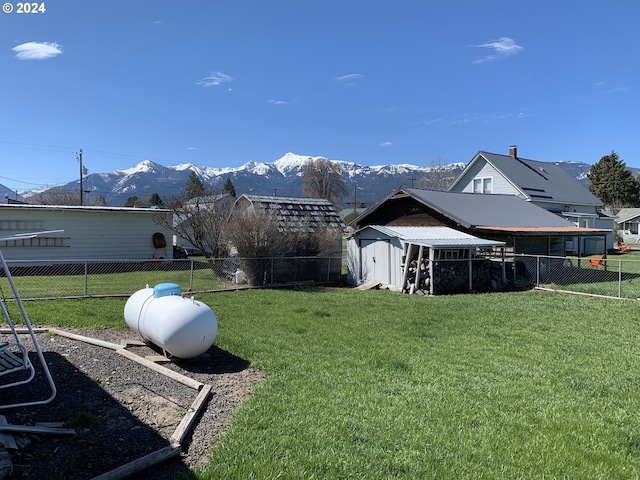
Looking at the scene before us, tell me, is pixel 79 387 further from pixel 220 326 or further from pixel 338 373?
pixel 220 326

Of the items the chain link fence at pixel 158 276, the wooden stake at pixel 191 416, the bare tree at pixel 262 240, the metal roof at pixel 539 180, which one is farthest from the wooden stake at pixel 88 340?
the metal roof at pixel 539 180

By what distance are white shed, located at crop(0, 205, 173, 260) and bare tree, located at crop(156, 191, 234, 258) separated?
9.72ft

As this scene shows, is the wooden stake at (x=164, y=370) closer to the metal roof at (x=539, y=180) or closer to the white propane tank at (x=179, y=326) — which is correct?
the white propane tank at (x=179, y=326)

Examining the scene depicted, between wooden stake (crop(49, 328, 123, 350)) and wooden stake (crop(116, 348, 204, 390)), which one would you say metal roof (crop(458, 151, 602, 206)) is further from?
wooden stake (crop(116, 348, 204, 390))

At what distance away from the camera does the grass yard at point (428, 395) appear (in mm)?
3836

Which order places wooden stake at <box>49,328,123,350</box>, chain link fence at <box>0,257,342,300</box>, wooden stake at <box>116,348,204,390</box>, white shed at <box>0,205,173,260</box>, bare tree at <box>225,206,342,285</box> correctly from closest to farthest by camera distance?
wooden stake at <box>116,348,204,390</box>
wooden stake at <box>49,328,123,350</box>
chain link fence at <box>0,257,342,300</box>
bare tree at <box>225,206,342,285</box>
white shed at <box>0,205,173,260</box>

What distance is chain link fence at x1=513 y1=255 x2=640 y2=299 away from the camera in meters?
15.7

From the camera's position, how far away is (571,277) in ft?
64.3

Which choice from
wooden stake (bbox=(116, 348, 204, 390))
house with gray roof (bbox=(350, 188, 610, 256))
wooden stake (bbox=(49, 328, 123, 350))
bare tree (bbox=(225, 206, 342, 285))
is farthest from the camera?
house with gray roof (bbox=(350, 188, 610, 256))

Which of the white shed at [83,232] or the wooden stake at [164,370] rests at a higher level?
Result: the white shed at [83,232]

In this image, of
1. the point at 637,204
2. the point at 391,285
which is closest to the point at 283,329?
the point at 391,285

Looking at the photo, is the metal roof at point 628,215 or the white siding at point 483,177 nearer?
the white siding at point 483,177

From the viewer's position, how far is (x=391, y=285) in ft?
56.2

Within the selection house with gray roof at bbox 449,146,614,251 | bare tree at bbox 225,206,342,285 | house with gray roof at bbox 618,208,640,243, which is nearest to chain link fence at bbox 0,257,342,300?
bare tree at bbox 225,206,342,285
